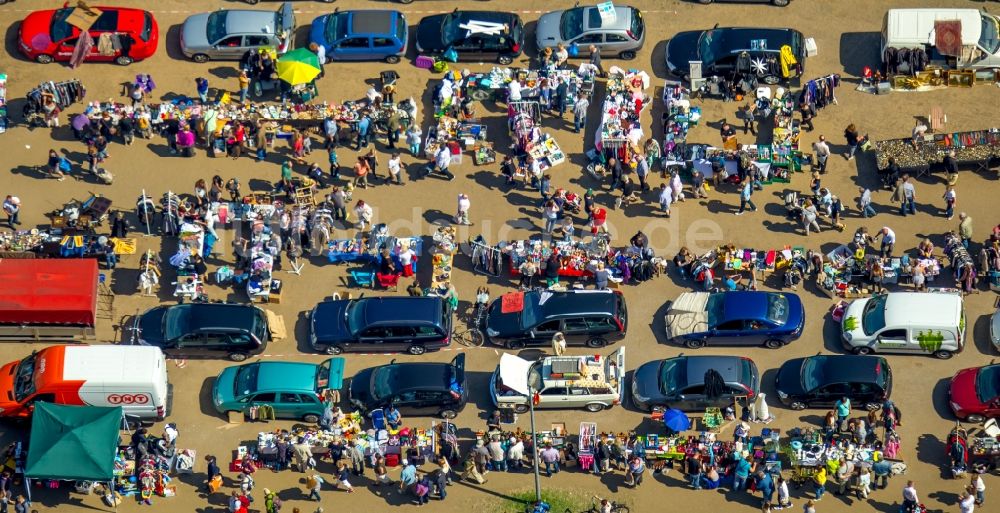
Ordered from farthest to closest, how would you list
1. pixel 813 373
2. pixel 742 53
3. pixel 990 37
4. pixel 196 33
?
pixel 196 33
pixel 990 37
pixel 742 53
pixel 813 373

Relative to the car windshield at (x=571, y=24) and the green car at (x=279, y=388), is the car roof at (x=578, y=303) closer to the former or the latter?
the green car at (x=279, y=388)

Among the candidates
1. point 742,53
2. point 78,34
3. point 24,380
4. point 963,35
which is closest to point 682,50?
point 742,53

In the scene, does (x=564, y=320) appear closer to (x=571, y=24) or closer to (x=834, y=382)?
(x=834, y=382)

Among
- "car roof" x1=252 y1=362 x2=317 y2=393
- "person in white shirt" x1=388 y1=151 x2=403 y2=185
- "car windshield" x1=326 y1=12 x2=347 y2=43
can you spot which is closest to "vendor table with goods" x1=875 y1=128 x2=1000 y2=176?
"person in white shirt" x1=388 y1=151 x2=403 y2=185

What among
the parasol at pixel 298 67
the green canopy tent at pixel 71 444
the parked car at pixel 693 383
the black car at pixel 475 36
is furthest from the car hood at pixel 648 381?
the parasol at pixel 298 67

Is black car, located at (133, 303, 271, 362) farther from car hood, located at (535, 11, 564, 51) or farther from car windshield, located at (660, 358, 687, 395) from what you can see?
car hood, located at (535, 11, 564, 51)

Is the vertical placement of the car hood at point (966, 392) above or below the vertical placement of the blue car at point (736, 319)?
below
